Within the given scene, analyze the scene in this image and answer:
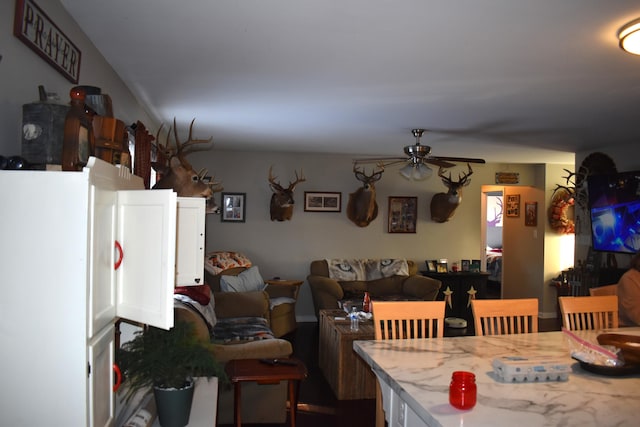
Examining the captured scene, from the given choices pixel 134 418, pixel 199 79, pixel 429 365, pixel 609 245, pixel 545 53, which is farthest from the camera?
pixel 609 245

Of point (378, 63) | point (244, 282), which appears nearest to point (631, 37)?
point (378, 63)

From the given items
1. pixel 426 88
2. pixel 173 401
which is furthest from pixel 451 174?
pixel 173 401

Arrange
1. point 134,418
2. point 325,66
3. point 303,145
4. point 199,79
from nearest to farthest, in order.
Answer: point 134,418 < point 325,66 < point 199,79 < point 303,145

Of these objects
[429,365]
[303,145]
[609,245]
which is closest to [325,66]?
[429,365]

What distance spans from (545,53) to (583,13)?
0.55 meters

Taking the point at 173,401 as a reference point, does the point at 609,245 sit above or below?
above

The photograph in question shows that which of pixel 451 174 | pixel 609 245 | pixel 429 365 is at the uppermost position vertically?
pixel 451 174

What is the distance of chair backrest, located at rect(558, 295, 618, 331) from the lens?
121 inches

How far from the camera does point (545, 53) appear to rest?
275 centimetres

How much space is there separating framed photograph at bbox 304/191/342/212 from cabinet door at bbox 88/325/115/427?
19.4 ft

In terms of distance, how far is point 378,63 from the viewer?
9.75ft

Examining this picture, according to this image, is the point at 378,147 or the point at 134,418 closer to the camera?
the point at 134,418

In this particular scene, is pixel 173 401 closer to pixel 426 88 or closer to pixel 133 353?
pixel 133 353

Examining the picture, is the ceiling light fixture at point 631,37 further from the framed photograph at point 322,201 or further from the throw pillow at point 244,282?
the framed photograph at point 322,201
